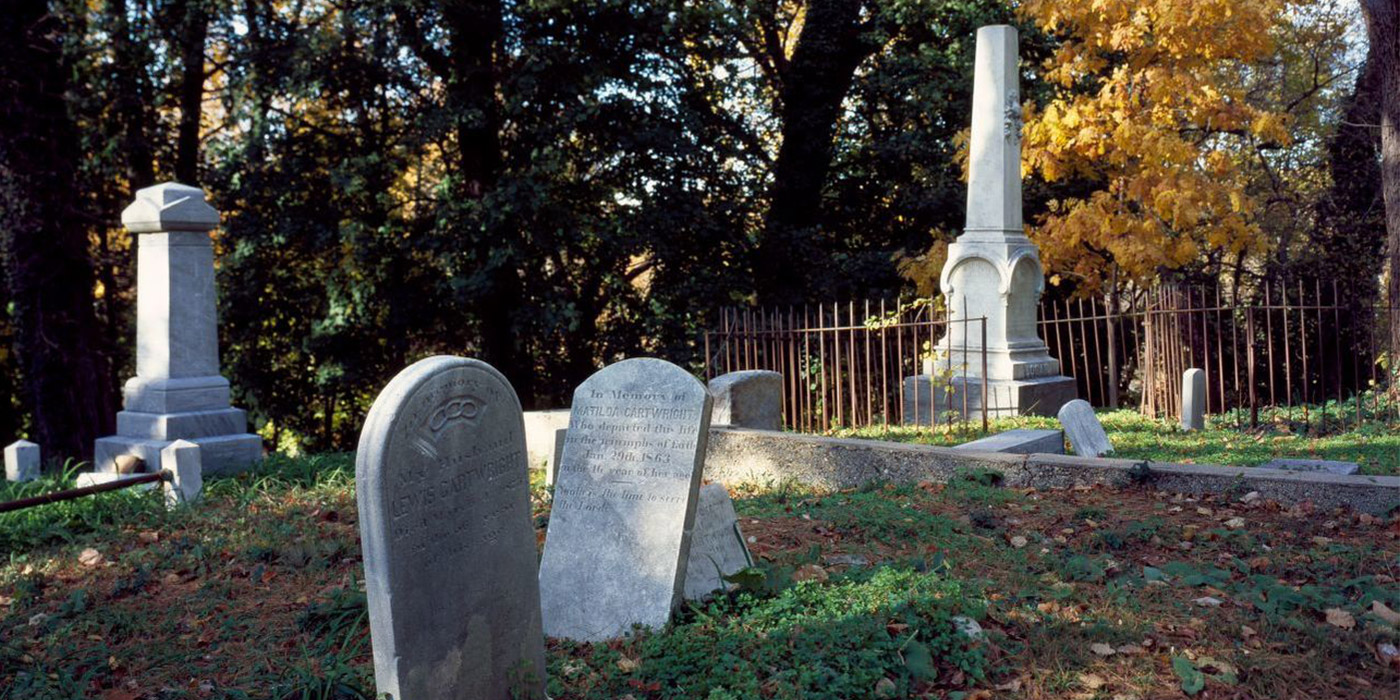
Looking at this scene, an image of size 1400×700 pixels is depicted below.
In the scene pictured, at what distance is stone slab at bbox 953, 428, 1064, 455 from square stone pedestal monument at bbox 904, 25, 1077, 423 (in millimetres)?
2962

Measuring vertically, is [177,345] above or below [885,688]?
above

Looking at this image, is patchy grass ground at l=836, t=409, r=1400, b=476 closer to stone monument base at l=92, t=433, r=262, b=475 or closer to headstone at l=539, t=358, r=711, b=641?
headstone at l=539, t=358, r=711, b=641

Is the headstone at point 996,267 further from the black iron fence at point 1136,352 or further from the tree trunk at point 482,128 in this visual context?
the tree trunk at point 482,128

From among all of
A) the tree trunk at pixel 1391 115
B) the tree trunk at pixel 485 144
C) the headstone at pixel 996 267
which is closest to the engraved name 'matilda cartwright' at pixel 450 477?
the headstone at pixel 996 267

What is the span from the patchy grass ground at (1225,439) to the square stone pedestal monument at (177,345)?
19.3ft

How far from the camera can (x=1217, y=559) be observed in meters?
5.19

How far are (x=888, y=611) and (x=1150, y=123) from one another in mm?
9989

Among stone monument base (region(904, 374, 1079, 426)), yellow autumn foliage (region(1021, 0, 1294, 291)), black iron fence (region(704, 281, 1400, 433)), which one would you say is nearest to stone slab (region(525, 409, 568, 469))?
black iron fence (region(704, 281, 1400, 433))

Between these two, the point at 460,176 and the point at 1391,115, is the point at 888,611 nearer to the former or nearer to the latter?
the point at 1391,115

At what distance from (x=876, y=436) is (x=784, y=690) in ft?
21.1

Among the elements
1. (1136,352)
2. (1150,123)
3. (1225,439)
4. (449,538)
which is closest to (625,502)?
(449,538)

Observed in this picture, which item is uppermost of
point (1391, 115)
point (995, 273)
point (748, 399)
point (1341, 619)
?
point (1391, 115)

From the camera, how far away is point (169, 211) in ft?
30.8

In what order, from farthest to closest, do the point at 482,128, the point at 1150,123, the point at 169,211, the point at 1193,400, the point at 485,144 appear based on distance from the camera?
the point at 485,144
the point at 482,128
the point at 1150,123
the point at 1193,400
the point at 169,211
